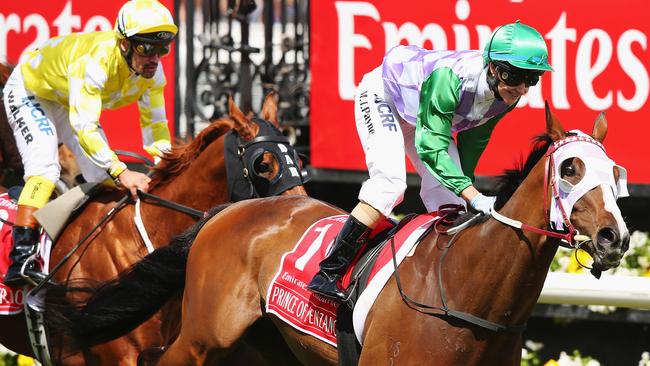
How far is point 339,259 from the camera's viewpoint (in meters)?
4.75

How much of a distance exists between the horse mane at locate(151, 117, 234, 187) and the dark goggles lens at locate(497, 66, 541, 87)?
78.7 inches

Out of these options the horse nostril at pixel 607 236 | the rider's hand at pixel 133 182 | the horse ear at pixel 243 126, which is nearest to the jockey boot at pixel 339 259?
the horse nostril at pixel 607 236

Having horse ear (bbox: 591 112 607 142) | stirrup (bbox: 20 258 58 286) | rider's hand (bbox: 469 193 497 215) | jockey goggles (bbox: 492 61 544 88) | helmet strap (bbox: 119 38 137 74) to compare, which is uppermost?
jockey goggles (bbox: 492 61 544 88)

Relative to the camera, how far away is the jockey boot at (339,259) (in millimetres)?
4676

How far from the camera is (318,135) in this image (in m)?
7.76

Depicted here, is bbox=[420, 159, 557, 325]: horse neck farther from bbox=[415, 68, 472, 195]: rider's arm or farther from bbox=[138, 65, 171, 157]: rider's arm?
bbox=[138, 65, 171, 157]: rider's arm

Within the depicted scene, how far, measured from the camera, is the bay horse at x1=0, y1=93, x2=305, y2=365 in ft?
18.7

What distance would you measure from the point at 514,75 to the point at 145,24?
6.99 ft

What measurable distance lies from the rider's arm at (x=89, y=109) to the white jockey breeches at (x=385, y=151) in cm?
141

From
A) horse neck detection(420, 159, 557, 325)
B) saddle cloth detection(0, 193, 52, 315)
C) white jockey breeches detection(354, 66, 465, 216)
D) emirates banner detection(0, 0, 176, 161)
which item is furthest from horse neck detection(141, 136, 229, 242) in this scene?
emirates banner detection(0, 0, 176, 161)

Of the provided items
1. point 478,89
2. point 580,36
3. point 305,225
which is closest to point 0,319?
point 305,225

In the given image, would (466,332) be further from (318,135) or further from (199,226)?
(318,135)

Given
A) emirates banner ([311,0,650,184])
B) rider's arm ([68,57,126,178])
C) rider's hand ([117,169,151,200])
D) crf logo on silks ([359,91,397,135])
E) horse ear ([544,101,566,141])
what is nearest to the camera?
horse ear ([544,101,566,141])

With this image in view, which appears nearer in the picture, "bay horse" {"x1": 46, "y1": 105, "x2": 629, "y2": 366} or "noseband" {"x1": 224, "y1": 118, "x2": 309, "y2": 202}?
"bay horse" {"x1": 46, "y1": 105, "x2": 629, "y2": 366}
